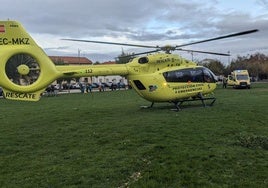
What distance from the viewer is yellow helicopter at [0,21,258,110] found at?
13836 mm

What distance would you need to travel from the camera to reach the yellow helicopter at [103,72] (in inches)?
545

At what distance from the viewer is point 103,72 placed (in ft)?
58.4

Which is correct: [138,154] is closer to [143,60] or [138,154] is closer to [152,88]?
[152,88]

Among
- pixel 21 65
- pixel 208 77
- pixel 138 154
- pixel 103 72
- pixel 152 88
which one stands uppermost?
pixel 21 65

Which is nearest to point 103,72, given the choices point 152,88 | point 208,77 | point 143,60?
point 143,60

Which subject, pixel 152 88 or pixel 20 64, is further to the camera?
pixel 152 88

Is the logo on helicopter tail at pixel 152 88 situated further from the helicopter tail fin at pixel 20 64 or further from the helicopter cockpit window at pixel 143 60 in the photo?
the helicopter tail fin at pixel 20 64

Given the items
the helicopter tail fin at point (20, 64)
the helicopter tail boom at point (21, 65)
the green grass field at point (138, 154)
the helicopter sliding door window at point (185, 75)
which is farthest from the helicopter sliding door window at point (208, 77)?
the helicopter tail fin at point (20, 64)

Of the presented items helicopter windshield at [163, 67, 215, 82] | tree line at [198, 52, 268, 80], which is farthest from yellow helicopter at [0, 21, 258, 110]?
tree line at [198, 52, 268, 80]

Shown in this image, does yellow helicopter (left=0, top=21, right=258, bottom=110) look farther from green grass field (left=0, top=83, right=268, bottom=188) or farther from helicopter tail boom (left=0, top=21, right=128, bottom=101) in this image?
green grass field (left=0, top=83, right=268, bottom=188)


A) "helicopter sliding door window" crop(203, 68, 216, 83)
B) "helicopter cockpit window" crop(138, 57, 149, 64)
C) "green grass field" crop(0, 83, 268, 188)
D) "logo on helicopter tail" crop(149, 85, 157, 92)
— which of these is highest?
"helicopter cockpit window" crop(138, 57, 149, 64)

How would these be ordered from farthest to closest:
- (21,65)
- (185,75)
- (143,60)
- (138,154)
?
(185,75), (143,60), (21,65), (138,154)

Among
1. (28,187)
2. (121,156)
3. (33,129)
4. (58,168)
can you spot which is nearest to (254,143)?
(121,156)

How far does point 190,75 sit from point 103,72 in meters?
5.53
